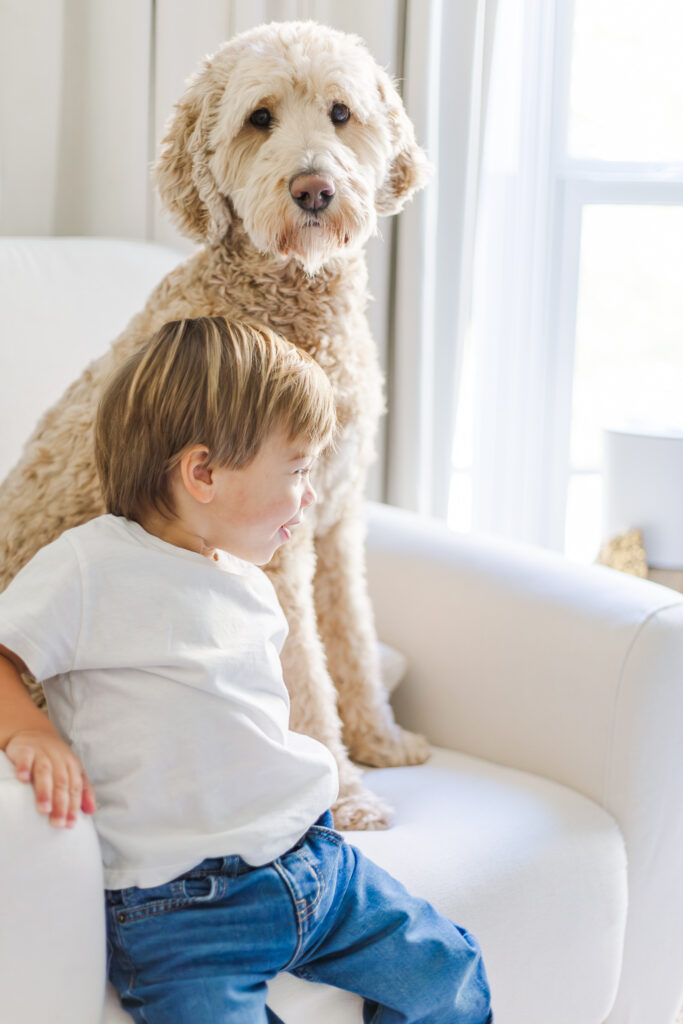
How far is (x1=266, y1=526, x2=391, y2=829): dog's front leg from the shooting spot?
1292mm

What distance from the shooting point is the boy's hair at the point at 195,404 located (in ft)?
3.23

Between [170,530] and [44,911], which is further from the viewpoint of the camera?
[170,530]

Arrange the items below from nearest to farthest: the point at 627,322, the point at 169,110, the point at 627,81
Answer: the point at 169,110 < the point at 627,81 < the point at 627,322

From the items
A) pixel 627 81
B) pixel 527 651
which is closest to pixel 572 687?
pixel 527 651

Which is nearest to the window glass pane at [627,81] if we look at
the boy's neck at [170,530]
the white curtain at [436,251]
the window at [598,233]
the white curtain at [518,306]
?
the window at [598,233]

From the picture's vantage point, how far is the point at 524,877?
1.21 m

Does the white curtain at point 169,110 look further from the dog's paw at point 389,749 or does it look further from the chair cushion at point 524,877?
the chair cushion at point 524,877

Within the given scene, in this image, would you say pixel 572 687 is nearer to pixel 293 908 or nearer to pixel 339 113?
pixel 293 908

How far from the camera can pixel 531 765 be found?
1461 mm

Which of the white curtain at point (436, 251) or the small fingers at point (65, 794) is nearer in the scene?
the small fingers at point (65, 794)

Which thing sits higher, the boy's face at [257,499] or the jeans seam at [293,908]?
the boy's face at [257,499]

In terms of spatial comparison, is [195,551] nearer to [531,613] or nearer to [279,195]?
[279,195]

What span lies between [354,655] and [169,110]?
3.61ft

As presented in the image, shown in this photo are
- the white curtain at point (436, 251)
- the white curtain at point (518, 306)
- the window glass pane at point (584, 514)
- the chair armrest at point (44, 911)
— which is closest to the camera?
the chair armrest at point (44, 911)
